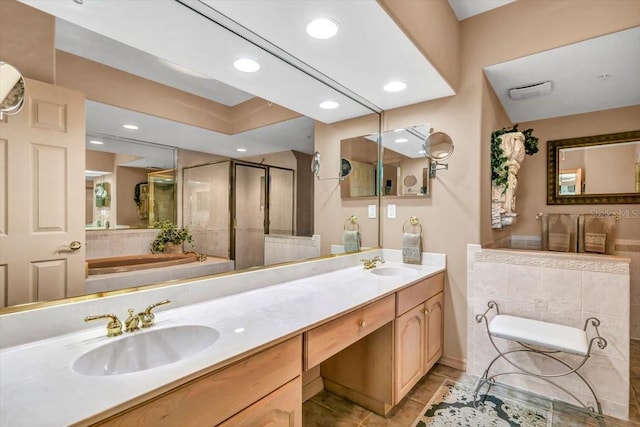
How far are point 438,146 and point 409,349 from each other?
1.50m

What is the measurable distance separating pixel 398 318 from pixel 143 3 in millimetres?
1958

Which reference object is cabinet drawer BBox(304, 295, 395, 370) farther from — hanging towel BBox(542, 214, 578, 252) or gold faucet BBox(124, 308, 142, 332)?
hanging towel BBox(542, 214, 578, 252)

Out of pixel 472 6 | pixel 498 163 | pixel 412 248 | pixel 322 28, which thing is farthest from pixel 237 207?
pixel 472 6

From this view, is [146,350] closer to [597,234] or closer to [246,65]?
[246,65]

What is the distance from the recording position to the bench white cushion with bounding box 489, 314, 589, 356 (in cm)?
167

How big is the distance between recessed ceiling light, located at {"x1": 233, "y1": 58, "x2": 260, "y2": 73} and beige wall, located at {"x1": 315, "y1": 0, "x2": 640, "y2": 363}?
2.23ft

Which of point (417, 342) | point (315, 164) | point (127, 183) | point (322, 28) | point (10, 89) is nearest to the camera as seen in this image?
point (10, 89)

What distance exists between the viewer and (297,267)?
6.34 feet

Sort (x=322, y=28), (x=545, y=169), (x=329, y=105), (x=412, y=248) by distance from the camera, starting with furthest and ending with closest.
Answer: (x=545, y=169) → (x=412, y=248) → (x=329, y=105) → (x=322, y=28)

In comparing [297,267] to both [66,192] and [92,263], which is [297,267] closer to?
[92,263]

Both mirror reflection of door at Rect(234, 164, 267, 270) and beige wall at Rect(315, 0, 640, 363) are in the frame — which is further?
beige wall at Rect(315, 0, 640, 363)

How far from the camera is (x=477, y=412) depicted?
5.98 ft

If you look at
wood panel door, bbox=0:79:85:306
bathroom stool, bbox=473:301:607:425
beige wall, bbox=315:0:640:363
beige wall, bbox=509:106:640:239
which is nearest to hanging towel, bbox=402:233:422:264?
beige wall, bbox=315:0:640:363

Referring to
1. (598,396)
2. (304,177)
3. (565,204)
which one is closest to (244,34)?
(304,177)
